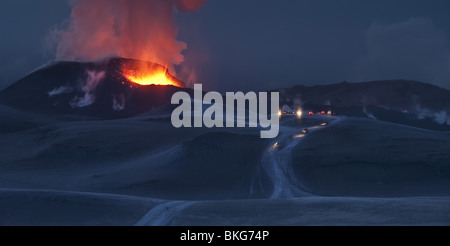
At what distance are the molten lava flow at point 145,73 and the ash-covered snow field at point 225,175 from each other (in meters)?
44.1

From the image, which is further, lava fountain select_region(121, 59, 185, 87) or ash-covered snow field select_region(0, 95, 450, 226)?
lava fountain select_region(121, 59, 185, 87)

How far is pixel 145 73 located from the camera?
11950cm

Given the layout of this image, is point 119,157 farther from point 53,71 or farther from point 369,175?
point 53,71

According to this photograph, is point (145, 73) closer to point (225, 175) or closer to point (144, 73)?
point (144, 73)

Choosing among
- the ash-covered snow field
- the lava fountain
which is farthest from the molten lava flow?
Result: the ash-covered snow field

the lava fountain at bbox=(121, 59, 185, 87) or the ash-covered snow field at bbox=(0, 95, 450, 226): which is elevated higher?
the lava fountain at bbox=(121, 59, 185, 87)

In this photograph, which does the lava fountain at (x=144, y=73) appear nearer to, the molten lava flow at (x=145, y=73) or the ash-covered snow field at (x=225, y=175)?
the molten lava flow at (x=145, y=73)

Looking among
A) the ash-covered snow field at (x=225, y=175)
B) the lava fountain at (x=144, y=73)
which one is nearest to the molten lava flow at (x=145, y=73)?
the lava fountain at (x=144, y=73)

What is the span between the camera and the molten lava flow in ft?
386

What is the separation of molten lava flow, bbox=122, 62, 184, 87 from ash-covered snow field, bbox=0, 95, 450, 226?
145ft

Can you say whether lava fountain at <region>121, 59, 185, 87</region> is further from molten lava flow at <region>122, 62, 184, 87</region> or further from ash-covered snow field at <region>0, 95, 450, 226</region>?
ash-covered snow field at <region>0, 95, 450, 226</region>

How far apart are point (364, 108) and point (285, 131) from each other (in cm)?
6889

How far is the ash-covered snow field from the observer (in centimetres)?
2486

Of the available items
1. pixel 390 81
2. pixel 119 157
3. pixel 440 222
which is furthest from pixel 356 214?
pixel 390 81
